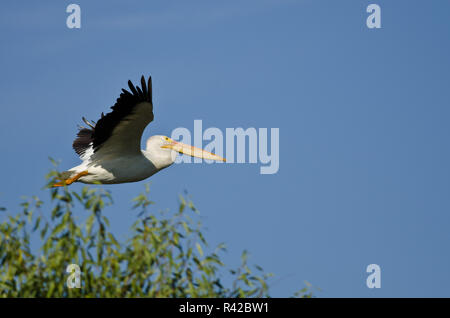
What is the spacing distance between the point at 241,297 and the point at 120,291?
1268mm

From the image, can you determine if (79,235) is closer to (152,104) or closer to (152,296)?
(152,296)

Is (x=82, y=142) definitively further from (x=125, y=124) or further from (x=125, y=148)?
(x=125, y=124)

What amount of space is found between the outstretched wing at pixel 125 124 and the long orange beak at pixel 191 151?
59.8 inches

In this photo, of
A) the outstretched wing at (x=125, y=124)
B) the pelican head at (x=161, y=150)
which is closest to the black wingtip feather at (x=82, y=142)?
the pelican head at (x=161, y=150)

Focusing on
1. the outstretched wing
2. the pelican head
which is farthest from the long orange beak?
the outstretched wing

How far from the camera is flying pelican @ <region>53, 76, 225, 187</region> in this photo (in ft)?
33.1

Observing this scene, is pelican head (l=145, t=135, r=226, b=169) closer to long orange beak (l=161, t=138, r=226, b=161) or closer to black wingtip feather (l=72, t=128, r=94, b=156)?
long orange beak (l=161, t=138, r=226, b=161)

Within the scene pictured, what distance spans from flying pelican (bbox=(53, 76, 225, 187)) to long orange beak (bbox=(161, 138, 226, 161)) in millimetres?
26

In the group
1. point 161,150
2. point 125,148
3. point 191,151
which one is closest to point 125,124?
point 125,148

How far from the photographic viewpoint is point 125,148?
1117 centimetres

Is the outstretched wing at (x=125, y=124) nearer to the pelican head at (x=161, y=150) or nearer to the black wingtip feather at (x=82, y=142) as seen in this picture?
the pelican head at (x=161, y=150)

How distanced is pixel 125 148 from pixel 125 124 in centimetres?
76

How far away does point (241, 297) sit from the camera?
7.56 meters
